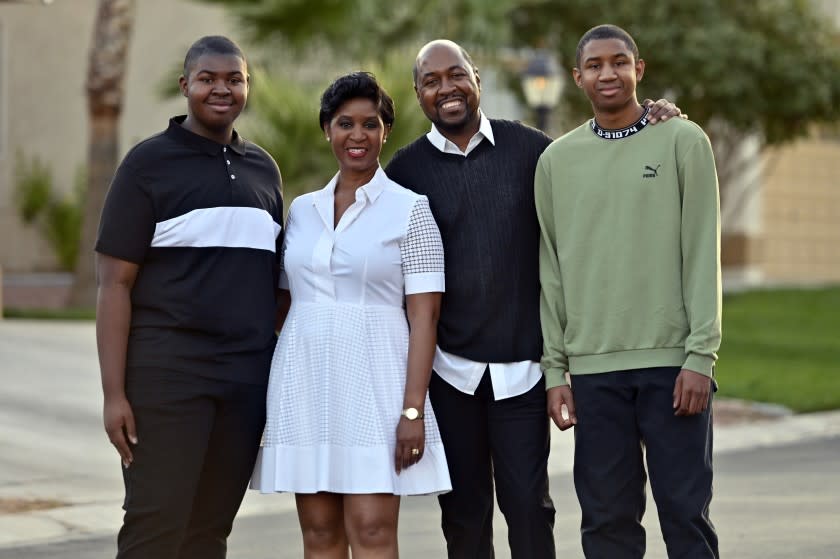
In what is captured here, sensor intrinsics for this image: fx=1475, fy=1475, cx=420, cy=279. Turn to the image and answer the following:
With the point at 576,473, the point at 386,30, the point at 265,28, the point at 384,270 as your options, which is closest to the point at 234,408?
the point at 384,270

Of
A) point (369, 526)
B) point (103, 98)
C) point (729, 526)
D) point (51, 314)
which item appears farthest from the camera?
point (103, 98)

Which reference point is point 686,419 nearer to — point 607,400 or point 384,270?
point 607,400

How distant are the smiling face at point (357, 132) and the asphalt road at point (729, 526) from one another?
2581 millimetres

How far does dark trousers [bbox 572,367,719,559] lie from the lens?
4.75 meters

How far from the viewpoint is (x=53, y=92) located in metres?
20.7

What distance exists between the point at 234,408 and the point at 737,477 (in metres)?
5.01

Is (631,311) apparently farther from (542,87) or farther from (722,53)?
(722,53)

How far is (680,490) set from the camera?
15.6 ft

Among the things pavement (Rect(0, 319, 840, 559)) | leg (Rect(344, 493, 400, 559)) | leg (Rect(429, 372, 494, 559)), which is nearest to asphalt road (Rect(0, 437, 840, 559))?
pavement (Rect(0, 319, 840, 559))

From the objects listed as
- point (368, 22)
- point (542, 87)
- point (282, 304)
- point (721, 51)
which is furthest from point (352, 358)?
point (721, 51)

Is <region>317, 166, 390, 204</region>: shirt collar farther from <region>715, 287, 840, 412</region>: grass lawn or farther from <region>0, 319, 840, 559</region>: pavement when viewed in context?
<region>715, 287, 840, 412</region>: grass lawn

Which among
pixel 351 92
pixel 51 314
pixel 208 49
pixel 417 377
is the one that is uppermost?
pixel 208 49

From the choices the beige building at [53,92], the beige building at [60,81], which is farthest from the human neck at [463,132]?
the beige building at [53,92]

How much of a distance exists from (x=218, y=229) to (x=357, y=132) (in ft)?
1.79
